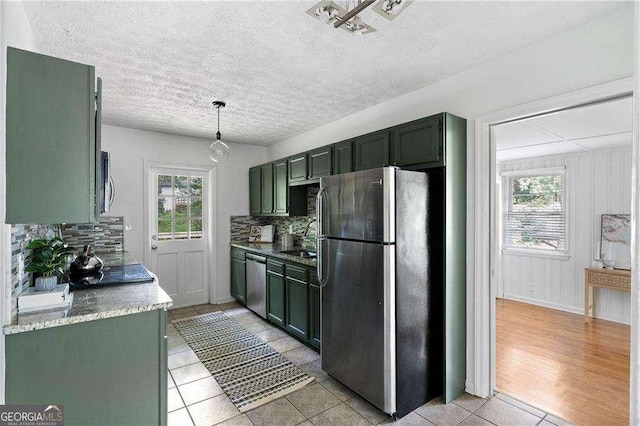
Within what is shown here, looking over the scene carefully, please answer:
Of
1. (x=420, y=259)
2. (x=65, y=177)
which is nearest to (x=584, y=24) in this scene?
Answer: (x=420, y=259)

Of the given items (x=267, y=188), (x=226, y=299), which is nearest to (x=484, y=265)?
(x=267, y=188)

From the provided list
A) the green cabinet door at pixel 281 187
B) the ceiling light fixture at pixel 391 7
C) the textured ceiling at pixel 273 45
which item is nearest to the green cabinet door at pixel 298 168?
the green cabinet door at pixel 281 187

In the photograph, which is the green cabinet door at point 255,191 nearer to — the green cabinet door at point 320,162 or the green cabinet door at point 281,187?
the green cabinet door at point 281,187

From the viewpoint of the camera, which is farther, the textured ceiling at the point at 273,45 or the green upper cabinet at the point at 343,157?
the green upper cabinet at the point at 343,157

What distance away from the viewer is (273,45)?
6.84 ft

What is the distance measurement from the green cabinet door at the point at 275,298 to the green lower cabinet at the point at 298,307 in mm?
123

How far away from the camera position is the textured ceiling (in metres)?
1.74

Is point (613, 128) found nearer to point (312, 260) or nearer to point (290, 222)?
point (312, 260)

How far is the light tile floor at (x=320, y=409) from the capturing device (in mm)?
2152

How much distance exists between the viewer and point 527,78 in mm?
2154

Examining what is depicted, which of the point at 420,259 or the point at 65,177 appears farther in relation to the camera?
the point at 420,259

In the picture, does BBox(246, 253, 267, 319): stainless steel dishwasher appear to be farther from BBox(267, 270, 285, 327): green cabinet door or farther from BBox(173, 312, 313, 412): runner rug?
BBox(173, 312, 313, 412): runner rug

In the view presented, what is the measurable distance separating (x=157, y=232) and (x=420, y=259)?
3668 mm

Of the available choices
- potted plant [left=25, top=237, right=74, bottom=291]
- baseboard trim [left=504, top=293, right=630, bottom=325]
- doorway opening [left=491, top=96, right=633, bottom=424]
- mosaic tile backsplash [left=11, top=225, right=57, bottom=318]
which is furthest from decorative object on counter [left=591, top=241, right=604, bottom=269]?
mosaic tile backsplash [left=11, top=225, right=57, bottom=318]
